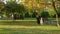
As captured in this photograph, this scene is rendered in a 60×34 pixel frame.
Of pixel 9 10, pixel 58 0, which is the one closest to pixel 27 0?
pixel 58 0

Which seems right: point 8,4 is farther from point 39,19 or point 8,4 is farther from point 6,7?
point 39,19

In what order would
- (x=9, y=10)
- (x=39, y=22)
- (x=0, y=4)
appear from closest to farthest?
(x=39, y=22) < (x=0, y=4) < (x=9, y=10)

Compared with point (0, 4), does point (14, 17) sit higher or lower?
lower

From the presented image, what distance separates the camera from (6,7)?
55.3 meters

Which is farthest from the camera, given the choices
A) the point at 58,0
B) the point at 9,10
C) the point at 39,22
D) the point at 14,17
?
the point at 14,17

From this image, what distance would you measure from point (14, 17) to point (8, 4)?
39.0 feet

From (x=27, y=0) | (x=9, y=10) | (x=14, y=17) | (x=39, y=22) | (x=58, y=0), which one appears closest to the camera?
(x=58, y=0)

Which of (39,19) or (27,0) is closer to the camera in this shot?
(27,0)

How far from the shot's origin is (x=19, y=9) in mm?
54562

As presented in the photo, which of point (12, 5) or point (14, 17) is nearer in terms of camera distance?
point (12, 5)

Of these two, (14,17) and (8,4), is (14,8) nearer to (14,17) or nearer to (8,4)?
(8,4)

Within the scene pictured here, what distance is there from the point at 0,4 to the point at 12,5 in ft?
20.7

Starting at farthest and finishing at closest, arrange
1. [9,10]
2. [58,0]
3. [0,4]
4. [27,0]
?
[9,10], [0,4], [27,0], [58,0]

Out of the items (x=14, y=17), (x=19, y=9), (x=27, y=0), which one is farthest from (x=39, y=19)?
(x=14, y=17)
